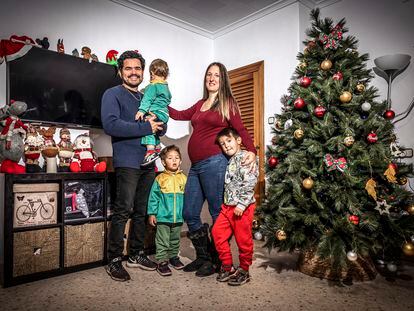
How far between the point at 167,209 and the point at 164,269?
0.42 m

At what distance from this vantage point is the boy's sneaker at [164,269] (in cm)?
212

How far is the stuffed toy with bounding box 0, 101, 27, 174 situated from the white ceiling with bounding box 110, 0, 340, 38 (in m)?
1.67

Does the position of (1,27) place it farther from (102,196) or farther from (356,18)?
(356,18)

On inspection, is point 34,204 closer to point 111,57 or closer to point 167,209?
point 167,209

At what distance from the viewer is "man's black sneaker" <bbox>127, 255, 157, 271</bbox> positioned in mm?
2229

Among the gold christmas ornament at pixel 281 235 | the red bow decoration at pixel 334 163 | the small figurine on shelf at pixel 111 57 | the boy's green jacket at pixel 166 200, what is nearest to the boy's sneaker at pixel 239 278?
the gold christmas ornament at pixel 281 235

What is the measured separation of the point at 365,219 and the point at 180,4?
2.82 meters

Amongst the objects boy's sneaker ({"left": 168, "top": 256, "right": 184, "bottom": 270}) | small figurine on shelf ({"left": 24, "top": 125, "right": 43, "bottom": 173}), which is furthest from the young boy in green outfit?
small figurine on shelf ({"left": 24, "top": 125, "right": 43, "bottom": 173})

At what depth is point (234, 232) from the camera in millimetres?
1994

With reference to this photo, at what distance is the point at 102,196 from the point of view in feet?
7.86

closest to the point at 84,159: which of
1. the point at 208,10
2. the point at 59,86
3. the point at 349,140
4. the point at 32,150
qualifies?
the point at 32,150

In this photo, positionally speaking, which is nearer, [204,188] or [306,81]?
[204,188]

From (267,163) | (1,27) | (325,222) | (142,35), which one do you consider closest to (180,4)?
(142,35)

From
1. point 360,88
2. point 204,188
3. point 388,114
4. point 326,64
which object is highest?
point 326,64
